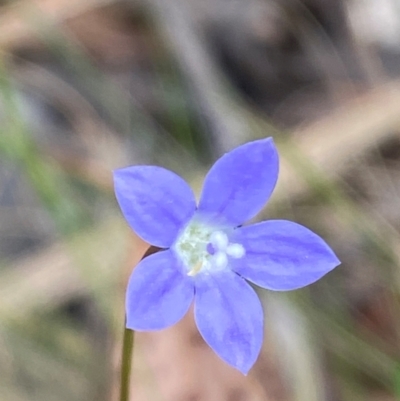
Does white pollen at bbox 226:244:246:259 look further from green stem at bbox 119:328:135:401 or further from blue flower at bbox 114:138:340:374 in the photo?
green stem at bbox 119:328:135:401

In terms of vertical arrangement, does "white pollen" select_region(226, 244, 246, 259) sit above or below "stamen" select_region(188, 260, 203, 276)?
above

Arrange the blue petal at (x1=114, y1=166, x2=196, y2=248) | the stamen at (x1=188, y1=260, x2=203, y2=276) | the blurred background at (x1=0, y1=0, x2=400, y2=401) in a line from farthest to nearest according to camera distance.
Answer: the blurred background at (x1=0, y1=0, x2=400, y2=401), the stamen at (x1=188, y1=260, x2=203, y2=276), the blue petal at (x1=114, y1=166, x2=196, y2=248)

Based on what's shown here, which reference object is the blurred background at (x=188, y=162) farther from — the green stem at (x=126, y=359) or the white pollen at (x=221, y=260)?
the green stem at (x=126, y=359)

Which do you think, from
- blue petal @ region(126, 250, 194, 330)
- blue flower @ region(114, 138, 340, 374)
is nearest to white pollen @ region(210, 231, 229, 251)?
blue flower @ region(114, 138, 340, 374)

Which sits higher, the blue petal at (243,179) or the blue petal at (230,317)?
the blue petal at (243,179)

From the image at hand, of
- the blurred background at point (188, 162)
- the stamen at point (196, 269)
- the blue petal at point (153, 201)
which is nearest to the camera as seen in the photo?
the blue petal at point (153, 201)

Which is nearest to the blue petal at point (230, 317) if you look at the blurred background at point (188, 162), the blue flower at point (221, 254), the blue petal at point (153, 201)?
the blue flower at point (221, 254)

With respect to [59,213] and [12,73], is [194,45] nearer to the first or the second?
[12,73]

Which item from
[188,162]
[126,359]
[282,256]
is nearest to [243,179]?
[282,256]
